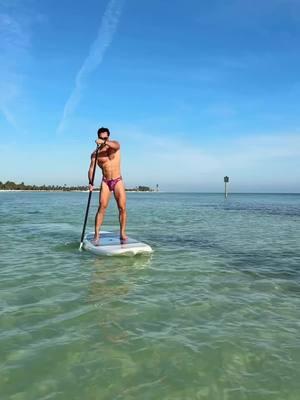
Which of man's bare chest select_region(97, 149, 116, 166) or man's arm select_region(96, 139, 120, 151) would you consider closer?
man's arm select_region(96, 139, 120, 151)

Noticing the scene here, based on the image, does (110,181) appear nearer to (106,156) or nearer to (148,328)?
(106,156)

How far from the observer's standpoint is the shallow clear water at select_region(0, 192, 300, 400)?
3656 millimetres

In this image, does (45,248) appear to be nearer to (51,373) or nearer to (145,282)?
(145,282)

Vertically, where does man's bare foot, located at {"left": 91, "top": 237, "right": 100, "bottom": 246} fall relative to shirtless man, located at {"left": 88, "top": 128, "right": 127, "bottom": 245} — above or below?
below

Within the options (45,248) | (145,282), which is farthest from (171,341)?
(45,248)

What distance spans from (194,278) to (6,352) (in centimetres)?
429

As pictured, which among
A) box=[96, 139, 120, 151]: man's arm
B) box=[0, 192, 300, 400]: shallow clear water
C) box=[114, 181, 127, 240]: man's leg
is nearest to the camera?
box=[0, 192, 300, 400]: shallow clear water

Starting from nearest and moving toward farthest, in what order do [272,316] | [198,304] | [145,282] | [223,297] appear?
[272,316]
[198,304]
[223,297]
[145,282]

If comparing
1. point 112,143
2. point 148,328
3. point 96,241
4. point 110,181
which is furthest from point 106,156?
point 148,328

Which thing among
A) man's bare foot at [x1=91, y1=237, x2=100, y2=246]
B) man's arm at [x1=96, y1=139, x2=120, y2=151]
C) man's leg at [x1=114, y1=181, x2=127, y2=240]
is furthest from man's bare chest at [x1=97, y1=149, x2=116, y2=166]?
man's bare foot at [x1=91, y1=237, x2=100, y2=246]

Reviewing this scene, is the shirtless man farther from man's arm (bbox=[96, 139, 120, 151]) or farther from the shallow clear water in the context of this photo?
the shallow clear water

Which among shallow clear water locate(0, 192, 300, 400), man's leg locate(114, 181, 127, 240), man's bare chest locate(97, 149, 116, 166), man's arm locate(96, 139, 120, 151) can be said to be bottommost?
shallow clear water locate(0, 192, 300, 400)

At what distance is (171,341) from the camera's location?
4.60 metres

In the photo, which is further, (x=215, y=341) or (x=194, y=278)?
(x=194, y=278)
